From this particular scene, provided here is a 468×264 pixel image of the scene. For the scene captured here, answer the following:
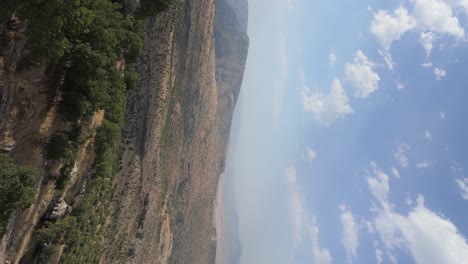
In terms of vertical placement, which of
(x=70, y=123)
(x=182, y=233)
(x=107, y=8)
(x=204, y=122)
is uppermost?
(x=204, y=122)

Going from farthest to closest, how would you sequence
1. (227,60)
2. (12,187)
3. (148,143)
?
(227,60)
(148,143)
(12,187)

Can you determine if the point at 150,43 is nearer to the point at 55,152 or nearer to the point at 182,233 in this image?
the point at 55,152

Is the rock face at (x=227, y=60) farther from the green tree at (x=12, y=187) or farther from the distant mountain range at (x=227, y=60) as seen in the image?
the green tree at (x=12, y=187)

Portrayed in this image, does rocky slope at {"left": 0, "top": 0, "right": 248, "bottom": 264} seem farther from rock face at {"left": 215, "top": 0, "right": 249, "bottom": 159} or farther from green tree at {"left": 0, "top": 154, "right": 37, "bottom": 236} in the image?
rock face at {"left": 215, "top": 0, "right": 249, "bottom": 159}

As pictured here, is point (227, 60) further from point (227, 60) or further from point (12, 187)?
point (12, 187)

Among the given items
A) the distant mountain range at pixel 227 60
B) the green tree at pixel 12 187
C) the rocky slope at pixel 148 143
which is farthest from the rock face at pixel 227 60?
the green tree at pixel 12 187

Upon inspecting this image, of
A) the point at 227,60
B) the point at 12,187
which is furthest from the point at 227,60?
the point at 12,187

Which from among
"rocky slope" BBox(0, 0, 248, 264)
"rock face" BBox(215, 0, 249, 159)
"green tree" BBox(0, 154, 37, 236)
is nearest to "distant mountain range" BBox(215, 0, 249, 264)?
"rock face" BBox(215, 0, 249, 159)

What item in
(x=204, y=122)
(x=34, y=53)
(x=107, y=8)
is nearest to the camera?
(x=34, y=53)

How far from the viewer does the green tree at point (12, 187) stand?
90.3ft

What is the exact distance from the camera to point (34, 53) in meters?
29.4

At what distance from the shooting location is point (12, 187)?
92.4ft

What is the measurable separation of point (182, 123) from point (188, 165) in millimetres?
17682

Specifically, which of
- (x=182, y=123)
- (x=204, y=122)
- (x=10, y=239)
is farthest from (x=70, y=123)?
(x=204, y=122)
